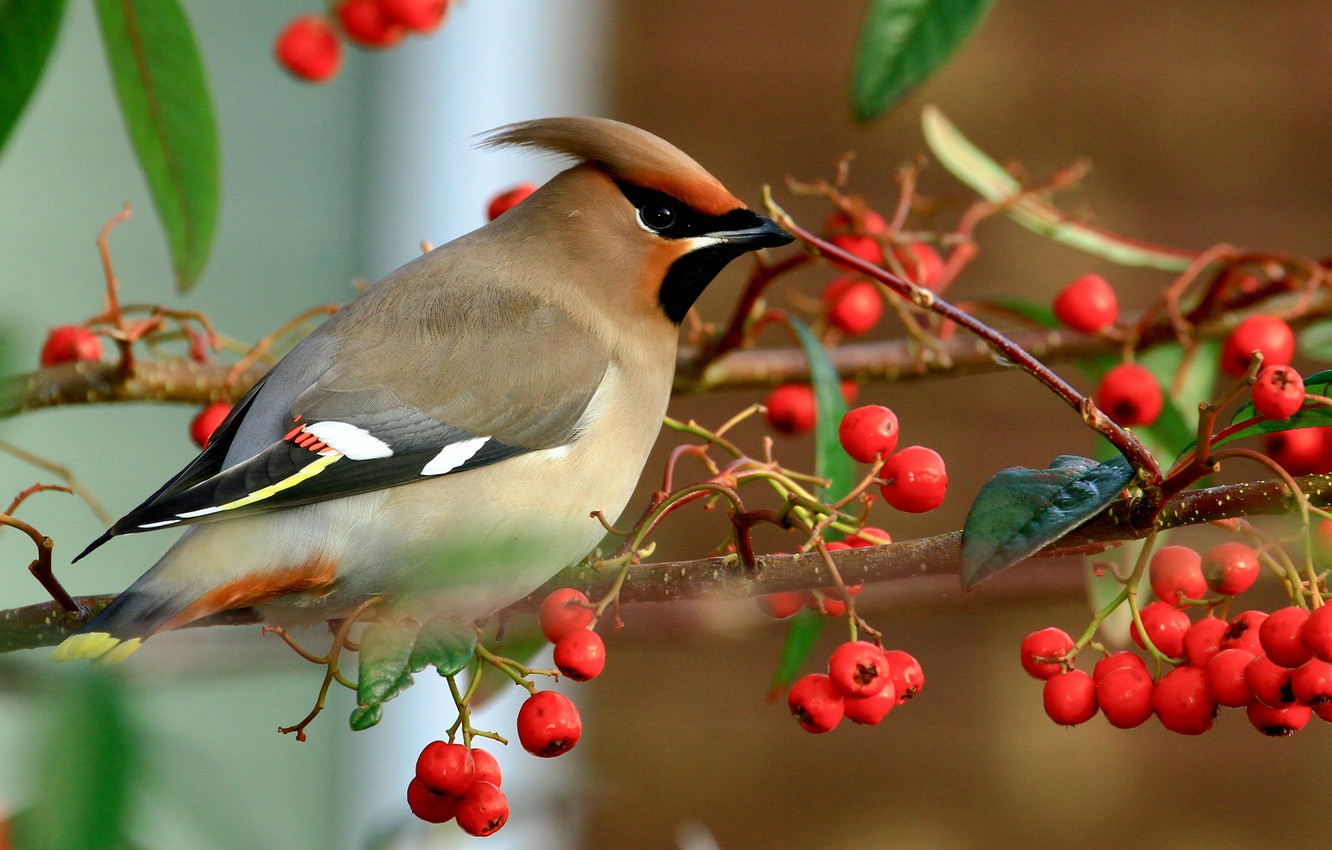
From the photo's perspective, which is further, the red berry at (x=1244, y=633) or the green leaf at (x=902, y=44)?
the green leaf at (x=902, y=44)

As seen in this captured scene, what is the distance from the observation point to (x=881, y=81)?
1.29m

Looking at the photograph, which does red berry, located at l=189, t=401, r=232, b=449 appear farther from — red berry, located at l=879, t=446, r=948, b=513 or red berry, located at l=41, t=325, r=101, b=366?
red berry, located at l=879, t=446, r=948, b=513

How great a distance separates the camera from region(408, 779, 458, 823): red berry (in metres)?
1.08

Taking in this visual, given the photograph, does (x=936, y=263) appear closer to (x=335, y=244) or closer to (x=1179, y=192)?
(x=1179, y=192)

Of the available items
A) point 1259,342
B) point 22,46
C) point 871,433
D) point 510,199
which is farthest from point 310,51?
point 1259,342

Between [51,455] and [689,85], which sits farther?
[689,85]

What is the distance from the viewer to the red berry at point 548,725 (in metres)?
1.08

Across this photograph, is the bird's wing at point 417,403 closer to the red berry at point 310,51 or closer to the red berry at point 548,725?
the red berry at point 548,725

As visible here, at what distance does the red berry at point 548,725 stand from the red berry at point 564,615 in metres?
0.06

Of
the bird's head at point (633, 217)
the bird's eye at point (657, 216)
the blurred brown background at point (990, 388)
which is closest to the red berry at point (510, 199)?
the bird's head at point (633, 217)

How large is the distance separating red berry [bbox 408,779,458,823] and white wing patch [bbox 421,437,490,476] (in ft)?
1.15

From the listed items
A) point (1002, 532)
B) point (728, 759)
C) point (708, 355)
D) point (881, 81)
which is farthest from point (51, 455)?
point (1002, 532)

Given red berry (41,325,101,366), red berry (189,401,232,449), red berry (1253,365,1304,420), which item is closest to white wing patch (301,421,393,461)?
red berry (189,401,232,449)

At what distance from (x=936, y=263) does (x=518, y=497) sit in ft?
2.36
